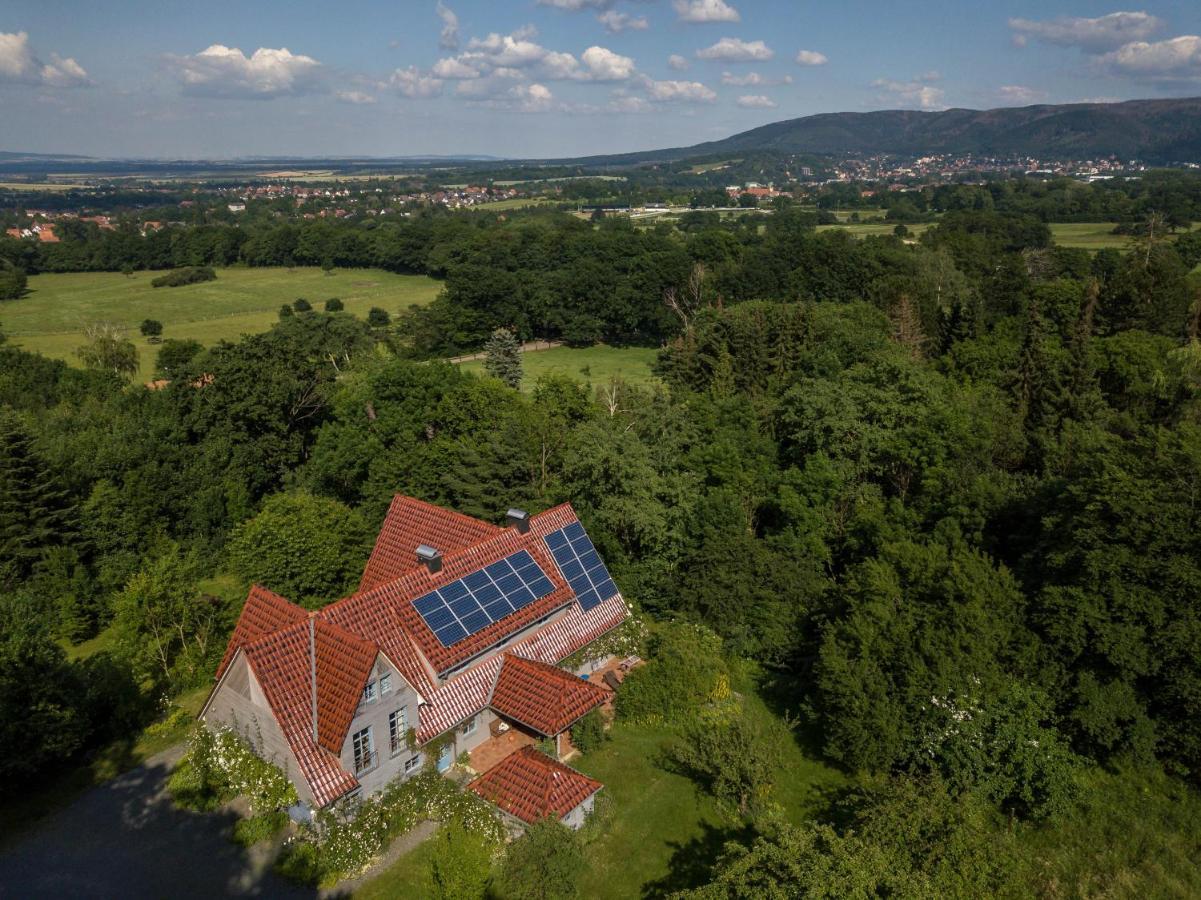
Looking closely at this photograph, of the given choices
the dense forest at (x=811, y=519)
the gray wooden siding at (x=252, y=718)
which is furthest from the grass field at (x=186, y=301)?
the gray wooden siding at (x=252, y=718)

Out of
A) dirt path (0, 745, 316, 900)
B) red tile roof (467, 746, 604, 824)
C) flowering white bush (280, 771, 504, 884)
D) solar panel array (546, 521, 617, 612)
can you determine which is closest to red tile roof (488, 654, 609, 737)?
red tile roof (467, 746, 604, 824)

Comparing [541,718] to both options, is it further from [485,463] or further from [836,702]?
[485,463]

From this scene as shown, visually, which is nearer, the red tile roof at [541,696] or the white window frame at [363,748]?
the white window frame at [363,748]

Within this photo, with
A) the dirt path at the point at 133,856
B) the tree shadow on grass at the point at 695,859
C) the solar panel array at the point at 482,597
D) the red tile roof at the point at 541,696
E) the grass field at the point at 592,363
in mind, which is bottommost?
the tree shadow on grass at the point at 695,859

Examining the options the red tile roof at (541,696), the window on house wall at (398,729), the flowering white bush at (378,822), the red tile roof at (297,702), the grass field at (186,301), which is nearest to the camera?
the red tile roof at (297,702)

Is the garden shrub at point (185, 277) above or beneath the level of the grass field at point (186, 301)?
above

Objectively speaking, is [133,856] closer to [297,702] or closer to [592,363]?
[297,702]

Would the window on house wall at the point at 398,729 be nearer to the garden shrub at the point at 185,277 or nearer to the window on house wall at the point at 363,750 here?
the window on house wall at the point at 363,750

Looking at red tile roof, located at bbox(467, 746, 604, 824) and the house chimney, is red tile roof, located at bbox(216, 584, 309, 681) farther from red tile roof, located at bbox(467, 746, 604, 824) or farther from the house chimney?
red tile roof, located at bbox(467, 746, 604, 824)
